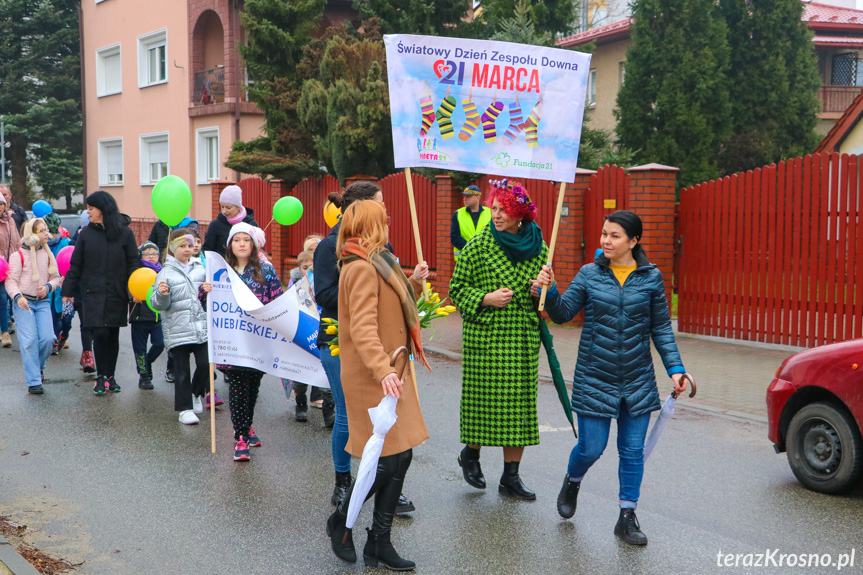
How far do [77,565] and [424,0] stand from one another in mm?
18134

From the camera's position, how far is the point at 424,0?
20.8 metres

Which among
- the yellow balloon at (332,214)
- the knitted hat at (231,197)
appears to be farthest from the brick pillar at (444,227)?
the yellow balloon at (332,214)

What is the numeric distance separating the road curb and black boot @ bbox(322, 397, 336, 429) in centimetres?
331

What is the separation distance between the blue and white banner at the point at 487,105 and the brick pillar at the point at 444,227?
9799mm

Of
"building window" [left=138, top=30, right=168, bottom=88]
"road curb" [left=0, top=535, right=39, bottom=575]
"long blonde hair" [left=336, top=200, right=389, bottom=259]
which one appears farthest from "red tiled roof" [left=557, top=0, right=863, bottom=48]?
"road curb" [left=0, top=535, right=39, bottom=575]

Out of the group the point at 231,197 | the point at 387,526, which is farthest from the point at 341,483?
the point at 231,197

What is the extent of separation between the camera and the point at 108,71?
33781 mm

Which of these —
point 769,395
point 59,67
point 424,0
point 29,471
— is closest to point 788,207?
point 769,395

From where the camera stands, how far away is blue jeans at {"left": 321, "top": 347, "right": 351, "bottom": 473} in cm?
511

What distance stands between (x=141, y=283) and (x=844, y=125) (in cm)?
1612

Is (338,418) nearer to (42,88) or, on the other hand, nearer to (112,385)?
(112,385)

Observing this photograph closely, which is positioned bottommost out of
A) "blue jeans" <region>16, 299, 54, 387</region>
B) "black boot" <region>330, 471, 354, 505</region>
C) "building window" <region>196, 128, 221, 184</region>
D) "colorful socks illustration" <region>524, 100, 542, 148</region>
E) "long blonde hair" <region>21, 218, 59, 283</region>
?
"black boot" <region>330, 471, 354, 505</region>

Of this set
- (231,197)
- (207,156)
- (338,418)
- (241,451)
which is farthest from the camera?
(207,156)

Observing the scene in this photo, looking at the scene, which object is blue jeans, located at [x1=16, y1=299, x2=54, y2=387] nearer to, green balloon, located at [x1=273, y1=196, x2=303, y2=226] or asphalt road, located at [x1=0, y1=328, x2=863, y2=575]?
asphalt road, located at [x1=0, y1=328, x2=863, y2=575]
